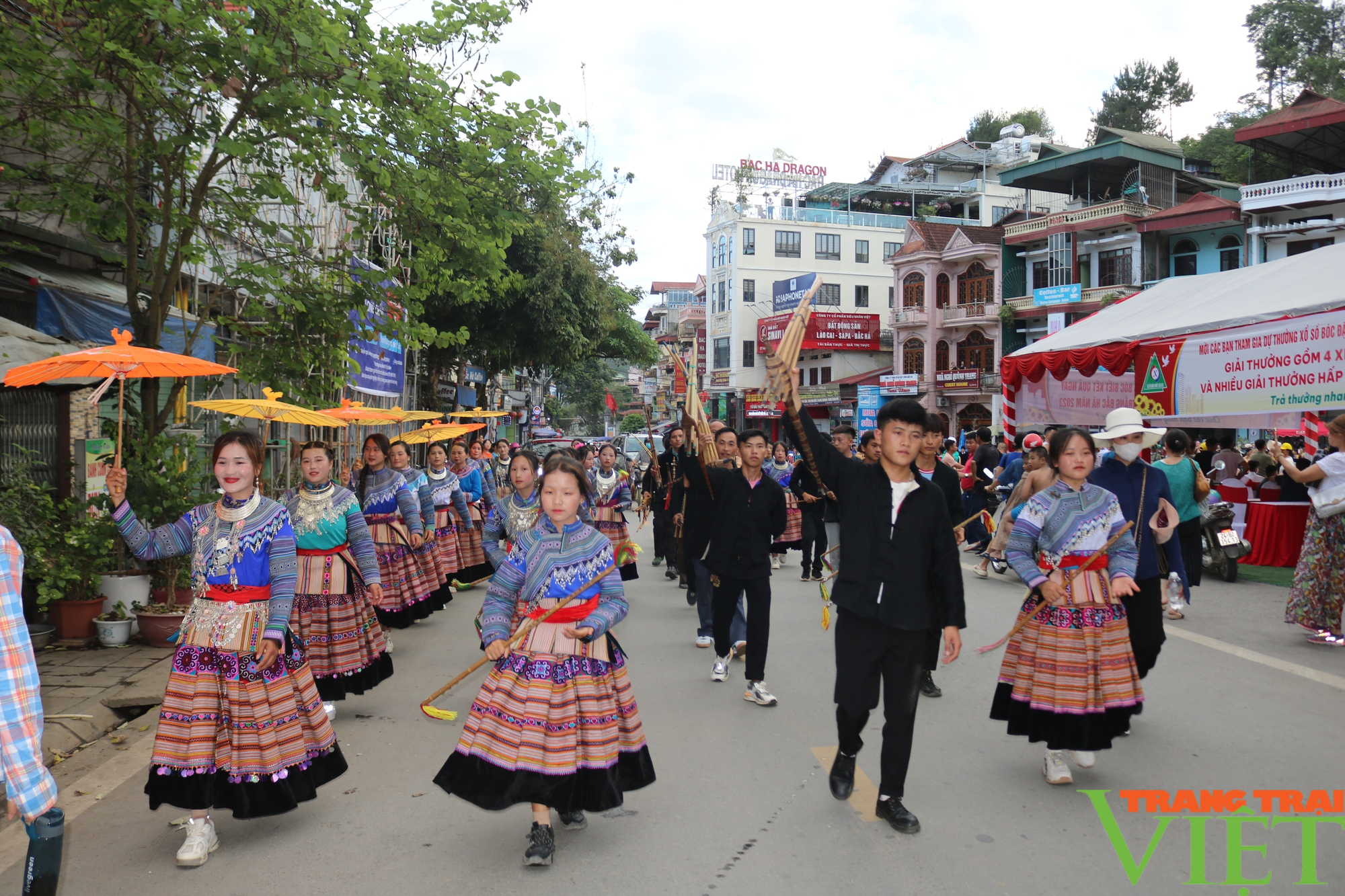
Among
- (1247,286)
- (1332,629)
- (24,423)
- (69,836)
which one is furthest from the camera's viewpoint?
(1247,286)

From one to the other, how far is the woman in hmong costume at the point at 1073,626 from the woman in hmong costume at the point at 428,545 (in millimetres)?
5502

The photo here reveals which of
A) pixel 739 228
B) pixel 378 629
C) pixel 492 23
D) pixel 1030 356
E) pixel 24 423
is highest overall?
pixel 739 228

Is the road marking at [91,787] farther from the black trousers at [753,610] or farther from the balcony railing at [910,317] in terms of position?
the balcony railing at [910,317]

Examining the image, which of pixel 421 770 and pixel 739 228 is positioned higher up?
pixel 739 228

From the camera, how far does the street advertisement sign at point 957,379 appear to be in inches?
1521

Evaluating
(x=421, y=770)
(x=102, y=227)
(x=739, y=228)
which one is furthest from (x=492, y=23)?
(x=739, y=228)

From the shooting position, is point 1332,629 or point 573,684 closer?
point 573,684

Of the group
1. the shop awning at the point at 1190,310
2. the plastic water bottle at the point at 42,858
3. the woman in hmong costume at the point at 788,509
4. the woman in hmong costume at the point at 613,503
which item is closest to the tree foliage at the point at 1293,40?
the shop awning at the point at 1190,310

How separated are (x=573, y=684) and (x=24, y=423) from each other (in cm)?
764

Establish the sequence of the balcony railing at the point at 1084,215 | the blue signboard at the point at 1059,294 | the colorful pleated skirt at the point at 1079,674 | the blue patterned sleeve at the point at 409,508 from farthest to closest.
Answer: the blue signboard at the point at 1059,294 < the balcony railing at the point at 1084,215 < the blue patterned sleeve at the point at 409,508 < the colorful pleated skirt at the point at 1079,674

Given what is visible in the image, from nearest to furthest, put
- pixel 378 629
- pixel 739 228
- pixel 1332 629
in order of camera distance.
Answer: pixel 378 629 → pixel 1332 629 → pixel 739 228

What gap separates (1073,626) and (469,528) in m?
6.96

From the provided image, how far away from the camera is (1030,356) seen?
43.0 feet

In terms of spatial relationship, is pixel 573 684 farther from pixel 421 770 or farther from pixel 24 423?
pixel 24 423
